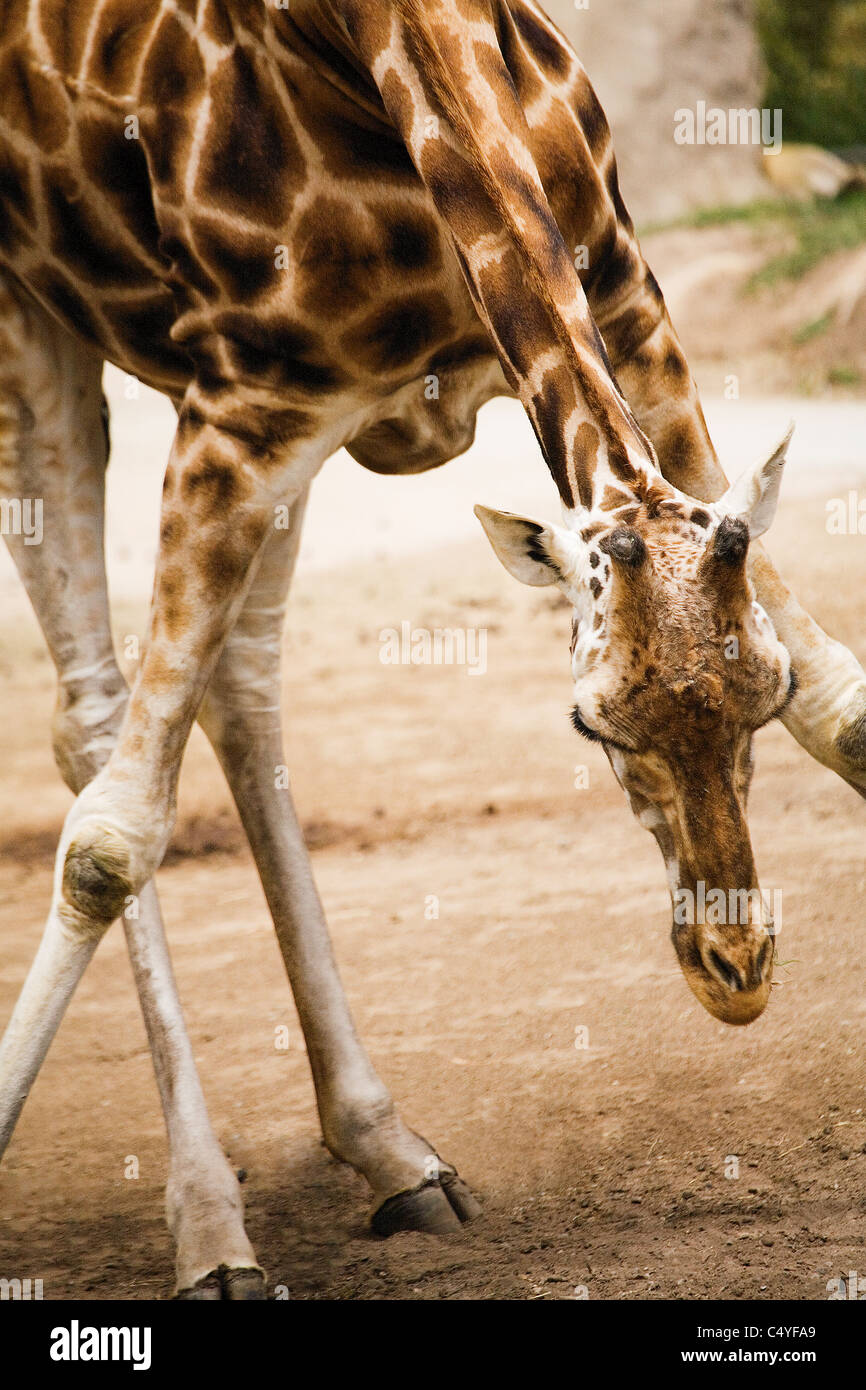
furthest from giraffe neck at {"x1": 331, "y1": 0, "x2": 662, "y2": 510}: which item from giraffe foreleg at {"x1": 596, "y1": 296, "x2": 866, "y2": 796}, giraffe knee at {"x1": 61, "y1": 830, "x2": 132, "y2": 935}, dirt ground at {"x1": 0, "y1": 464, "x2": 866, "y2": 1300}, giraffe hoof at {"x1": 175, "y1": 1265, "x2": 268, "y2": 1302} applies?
giraffe hoof at {"x1": 175, "y1": 1265, "x2": 268, "y2": 1302}

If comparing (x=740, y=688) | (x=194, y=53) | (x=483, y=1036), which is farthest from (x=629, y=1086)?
(x=194, y=53)

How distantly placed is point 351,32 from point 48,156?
78 cm

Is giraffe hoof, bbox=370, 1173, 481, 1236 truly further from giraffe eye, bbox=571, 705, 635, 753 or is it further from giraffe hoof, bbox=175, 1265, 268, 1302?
giraffe eye, bbox=571, 705, 635, 753

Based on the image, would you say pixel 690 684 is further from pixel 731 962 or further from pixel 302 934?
pixel 302 934

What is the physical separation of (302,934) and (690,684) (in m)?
1.60

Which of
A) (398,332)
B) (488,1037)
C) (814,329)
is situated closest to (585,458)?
(398,332)

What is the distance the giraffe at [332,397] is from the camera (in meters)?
2.11

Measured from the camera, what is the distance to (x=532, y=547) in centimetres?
223

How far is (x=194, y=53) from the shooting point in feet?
8.89

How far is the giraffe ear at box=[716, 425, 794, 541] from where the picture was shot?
2154mm

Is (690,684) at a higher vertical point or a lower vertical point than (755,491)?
lower

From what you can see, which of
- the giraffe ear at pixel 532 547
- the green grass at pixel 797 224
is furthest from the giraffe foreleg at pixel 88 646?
the green grass at pixel 797 224

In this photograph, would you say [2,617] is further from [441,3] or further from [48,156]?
[441,3]

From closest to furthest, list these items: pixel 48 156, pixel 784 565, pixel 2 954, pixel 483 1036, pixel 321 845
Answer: pixel 48 156, pixel 483 1036, pixel 2 954, pixel 321 845, pixel 784 565
